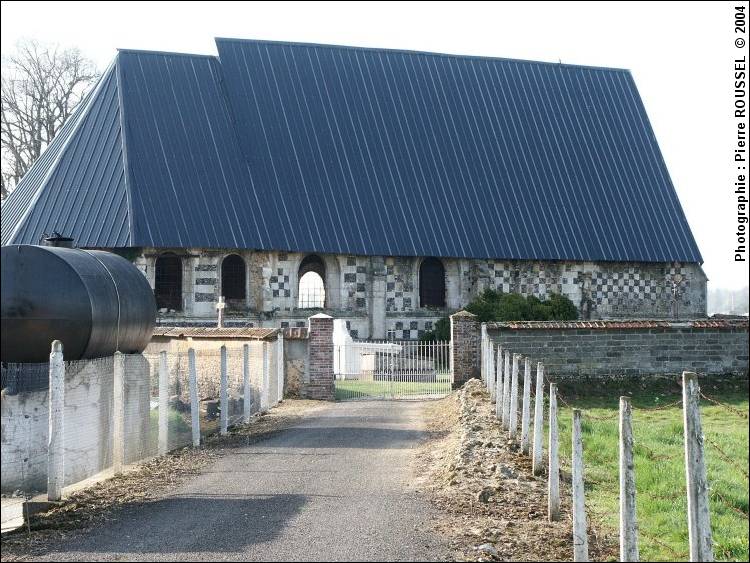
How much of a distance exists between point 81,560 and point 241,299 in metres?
23.9

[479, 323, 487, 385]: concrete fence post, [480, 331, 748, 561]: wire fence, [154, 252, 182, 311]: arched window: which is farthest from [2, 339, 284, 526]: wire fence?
[154, 252, 182, 311]: arched window

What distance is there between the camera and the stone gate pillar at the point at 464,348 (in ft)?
79.3

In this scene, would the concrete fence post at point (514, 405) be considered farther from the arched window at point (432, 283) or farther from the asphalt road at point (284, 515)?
the arched window at point (432, 283)

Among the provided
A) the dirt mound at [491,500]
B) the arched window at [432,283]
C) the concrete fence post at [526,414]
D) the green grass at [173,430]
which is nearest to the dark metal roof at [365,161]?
the arched window at [432,283]

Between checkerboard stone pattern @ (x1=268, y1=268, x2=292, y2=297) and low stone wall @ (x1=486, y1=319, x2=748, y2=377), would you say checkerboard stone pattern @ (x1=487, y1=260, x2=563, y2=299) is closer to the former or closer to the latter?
checkerboard stone pattern @ (x1=268, y1=268, x2=292, y2=297)

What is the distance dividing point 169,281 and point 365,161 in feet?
27.2

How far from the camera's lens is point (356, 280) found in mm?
33562

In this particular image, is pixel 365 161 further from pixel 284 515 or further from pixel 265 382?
pixel 284 515

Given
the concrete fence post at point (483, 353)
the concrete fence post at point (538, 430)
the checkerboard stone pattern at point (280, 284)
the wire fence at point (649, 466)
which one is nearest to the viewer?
the wire fence at point (649, 466)


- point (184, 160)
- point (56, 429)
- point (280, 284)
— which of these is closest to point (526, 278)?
point (280, 284)

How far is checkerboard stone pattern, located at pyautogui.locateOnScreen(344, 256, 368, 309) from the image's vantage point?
33.5 m

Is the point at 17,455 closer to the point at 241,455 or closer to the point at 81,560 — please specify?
the point at 81,560

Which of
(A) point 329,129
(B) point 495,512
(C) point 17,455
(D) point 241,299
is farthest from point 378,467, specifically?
(A) point 329,129

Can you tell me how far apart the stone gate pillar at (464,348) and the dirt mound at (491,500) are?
783 cm
